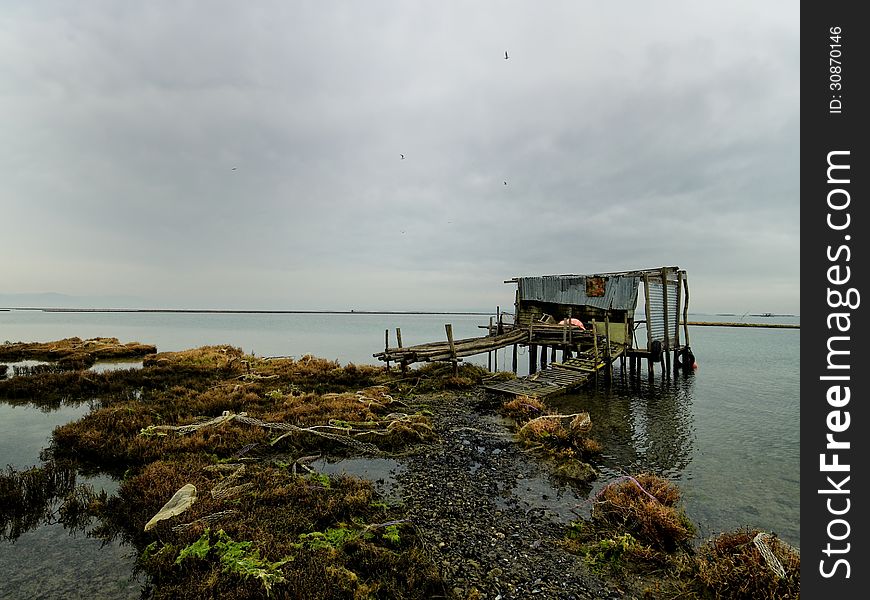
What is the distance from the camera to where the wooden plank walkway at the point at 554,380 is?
808 inches

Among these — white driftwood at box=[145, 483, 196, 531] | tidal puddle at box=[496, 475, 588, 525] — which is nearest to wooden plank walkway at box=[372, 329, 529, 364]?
tidal puddle at box=[496, 475, 588, 525]

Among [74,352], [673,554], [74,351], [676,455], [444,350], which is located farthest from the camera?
[74,351]

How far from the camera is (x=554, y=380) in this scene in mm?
22859

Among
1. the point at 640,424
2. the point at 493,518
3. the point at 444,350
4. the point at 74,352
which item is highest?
the point at 444,350

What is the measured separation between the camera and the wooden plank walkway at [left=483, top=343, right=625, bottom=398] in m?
20.5

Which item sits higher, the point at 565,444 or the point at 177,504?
the point at 177,504

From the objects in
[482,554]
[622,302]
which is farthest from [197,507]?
[622,302]

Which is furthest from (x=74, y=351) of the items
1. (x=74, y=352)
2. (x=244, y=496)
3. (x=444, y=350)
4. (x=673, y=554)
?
(x=673, y=554)

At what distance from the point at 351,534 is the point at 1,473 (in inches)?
338

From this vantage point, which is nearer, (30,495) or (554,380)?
(30,495)

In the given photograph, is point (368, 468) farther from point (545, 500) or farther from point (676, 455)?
point (676, 455)

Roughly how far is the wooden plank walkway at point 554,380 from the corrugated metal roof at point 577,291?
471cm

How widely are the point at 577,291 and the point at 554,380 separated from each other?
1206cm
